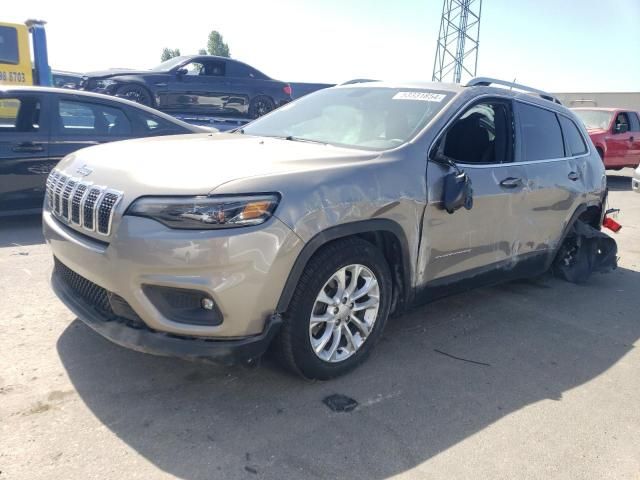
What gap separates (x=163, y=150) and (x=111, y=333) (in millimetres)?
1096

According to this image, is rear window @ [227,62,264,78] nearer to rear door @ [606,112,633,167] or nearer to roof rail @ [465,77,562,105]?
roof rail @ [465,77,562,105]

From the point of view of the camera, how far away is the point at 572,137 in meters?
5.14

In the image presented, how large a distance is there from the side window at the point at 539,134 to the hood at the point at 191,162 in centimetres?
172

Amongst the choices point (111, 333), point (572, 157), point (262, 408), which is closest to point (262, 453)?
point (262, 408)

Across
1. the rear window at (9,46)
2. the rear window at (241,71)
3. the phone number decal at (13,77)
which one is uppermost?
the rear window at (9,46)

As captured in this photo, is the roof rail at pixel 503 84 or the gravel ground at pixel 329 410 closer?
the gravel ground at pixel 329 410

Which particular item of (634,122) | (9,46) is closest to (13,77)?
(9,46)

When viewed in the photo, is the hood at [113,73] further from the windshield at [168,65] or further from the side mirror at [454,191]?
the side mirror at [454,191]

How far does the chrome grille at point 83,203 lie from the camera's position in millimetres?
2756

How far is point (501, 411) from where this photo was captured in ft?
10.1

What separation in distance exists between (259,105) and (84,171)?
985 centimetres

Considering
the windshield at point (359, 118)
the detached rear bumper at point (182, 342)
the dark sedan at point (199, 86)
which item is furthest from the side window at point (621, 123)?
the detached rear bumper at point (182, 342)

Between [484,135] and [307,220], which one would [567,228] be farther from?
[307,220]

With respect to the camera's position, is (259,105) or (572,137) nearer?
(572,137)
